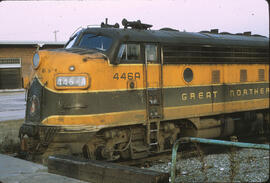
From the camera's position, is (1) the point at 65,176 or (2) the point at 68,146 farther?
(2) the point at 68,146

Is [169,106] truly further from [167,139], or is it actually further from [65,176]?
[65,176]

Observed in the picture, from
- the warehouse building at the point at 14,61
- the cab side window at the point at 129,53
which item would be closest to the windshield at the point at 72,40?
the cab side window at the point at 129,53

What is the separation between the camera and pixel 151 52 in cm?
876

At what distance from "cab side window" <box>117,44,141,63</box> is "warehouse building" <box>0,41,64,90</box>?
66.6ft

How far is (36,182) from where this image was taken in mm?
5707

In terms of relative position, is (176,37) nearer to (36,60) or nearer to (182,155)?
(182,155)

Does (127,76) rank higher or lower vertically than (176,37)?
lower

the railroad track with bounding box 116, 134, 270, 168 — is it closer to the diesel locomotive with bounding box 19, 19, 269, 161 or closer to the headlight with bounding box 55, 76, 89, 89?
the diesel locomotive with bounding box 19, 19, 269, 161

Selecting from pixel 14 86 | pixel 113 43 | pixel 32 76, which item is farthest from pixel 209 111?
pixel 14 86

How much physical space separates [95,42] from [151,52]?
143 cm


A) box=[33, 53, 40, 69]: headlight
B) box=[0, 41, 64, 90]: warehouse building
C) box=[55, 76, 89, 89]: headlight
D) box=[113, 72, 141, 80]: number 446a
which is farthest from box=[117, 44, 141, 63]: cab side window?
box=[0, 41, 64, 90]: warehouse building

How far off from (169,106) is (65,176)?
3740mm

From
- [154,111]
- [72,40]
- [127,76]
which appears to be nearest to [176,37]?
[127,76]

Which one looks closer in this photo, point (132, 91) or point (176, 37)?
point (132, 91)
